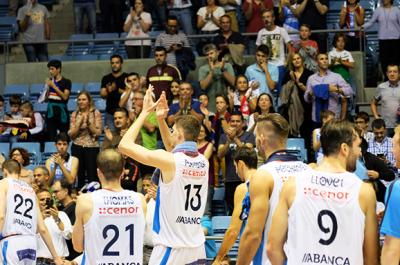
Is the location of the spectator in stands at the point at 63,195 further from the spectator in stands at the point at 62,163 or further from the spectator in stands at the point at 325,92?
the spectator in stands at the point at 325,92

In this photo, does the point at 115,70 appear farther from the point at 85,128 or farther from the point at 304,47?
the point at 304,47

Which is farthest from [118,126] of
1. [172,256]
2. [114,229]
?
[114,229]

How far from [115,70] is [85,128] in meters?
1.89

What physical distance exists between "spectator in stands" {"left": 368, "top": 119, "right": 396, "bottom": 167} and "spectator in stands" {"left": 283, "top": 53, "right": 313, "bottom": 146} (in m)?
1.82

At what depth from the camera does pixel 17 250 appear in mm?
13102

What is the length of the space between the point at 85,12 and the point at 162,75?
5513mm

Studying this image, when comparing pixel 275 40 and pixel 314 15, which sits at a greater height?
pixel 314 15

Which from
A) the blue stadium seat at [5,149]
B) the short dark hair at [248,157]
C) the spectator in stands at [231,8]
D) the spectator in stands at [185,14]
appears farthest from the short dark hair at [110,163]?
the spectator in stands at [185,14]

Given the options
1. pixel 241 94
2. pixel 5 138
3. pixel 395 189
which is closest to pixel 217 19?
pixel 241 94

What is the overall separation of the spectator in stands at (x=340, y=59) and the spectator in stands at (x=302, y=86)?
0.62 meters

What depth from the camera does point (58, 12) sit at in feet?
84.5

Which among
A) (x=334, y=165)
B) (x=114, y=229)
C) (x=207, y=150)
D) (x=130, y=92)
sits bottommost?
(x=207, y=150)

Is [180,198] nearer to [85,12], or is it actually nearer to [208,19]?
[208,19]

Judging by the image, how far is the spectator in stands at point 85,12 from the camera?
23688mm
